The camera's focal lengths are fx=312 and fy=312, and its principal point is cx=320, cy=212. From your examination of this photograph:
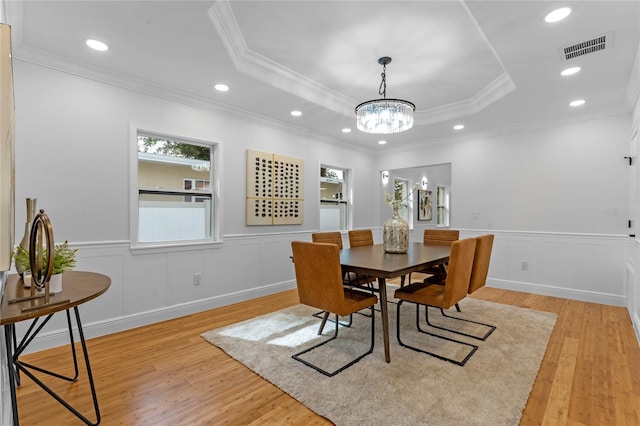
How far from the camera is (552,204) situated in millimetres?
4453

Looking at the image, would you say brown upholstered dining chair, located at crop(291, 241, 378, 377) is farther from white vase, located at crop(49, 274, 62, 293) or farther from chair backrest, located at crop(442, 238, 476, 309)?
white vase, located at crop(49, 274, 62, 293)

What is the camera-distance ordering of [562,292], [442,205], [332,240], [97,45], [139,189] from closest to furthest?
[97,45] < [139,189] < [332,240] < [562,292] < [442,205]

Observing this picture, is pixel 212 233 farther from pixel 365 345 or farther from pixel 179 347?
pixel 365 345

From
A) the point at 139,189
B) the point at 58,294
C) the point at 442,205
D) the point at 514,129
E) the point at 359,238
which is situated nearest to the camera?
the point at 58,294

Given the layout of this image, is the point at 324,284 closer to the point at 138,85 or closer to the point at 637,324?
the point at 138,85

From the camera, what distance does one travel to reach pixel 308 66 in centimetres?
319

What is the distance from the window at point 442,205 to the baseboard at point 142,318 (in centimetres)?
638

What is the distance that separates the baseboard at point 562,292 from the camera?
3941 mm

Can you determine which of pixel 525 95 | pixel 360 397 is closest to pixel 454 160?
pixel 525 95

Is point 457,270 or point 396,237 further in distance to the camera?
point 396,237

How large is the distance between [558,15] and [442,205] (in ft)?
24.5

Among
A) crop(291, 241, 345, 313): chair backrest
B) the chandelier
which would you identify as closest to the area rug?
crop(291, 241, 345, 313): chair backrest

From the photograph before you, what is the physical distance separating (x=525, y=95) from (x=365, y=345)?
10.9ft

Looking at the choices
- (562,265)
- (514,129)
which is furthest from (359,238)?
(514,129)
